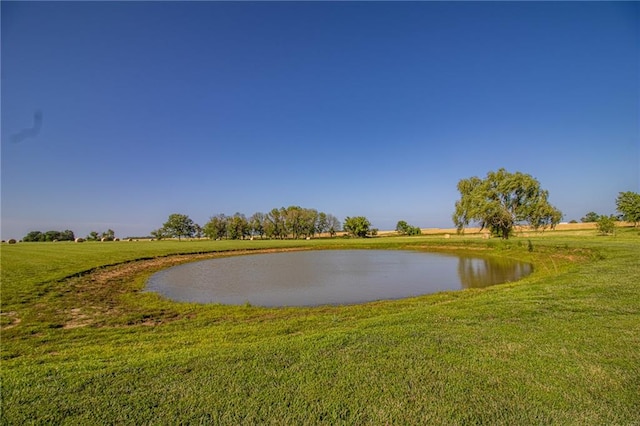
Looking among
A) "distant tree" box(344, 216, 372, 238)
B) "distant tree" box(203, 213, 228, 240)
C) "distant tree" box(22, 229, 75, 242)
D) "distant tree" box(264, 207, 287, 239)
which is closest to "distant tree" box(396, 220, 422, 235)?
"distant tree" box(344, 216, 372, 238)

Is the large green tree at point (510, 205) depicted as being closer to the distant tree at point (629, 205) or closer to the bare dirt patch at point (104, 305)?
the distant tree at point (629, 205)

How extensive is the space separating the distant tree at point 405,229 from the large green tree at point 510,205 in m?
66.1

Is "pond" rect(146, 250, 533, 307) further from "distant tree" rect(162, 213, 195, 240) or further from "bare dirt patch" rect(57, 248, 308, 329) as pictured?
"distant tree" rect(162, 213, 195, 240)

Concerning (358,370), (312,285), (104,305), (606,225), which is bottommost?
(312,285)

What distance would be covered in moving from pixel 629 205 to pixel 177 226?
129 metres

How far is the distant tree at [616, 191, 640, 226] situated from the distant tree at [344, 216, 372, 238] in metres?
62.6

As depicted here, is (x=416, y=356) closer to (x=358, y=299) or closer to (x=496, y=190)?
(x=358, y=299)

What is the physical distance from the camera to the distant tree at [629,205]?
51.8 metres

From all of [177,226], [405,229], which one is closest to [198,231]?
[177,226]

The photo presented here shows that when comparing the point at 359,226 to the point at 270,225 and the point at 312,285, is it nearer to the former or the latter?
the point at 270,225

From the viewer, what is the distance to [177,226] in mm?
118938

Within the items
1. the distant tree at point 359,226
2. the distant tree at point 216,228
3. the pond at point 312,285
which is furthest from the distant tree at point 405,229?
the pond at point 312,285

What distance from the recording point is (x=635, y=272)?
11586mm

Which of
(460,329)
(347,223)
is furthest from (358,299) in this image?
(347,223)
